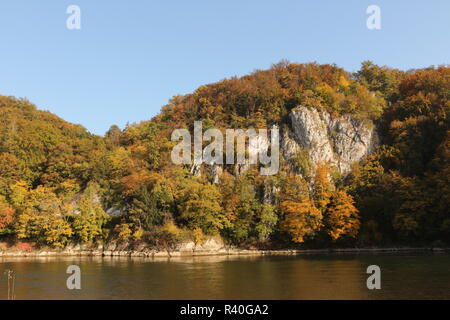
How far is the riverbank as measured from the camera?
5219cm

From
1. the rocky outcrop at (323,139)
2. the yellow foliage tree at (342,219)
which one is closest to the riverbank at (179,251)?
the yellow foliage tree at (342,219)

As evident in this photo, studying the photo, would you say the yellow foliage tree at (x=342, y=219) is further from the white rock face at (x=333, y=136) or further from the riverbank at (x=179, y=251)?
the white rock face at (x=333, y=136)

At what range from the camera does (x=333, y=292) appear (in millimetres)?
22938

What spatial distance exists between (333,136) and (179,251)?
110 feet

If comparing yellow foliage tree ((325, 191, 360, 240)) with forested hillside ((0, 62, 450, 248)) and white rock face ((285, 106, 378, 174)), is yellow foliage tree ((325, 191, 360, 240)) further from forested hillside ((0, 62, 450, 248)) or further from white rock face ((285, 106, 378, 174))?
white rock face ((285, 106, 378, 174))

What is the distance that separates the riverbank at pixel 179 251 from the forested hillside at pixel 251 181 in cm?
134

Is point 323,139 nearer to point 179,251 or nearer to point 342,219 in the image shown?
point 342,219

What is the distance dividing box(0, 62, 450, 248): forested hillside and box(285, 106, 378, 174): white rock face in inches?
53.3

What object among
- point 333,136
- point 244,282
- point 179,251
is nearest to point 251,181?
point 179,251

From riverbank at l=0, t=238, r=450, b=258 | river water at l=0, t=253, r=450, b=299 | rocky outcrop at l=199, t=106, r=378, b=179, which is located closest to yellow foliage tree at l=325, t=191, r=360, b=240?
riverbank at l=0, t=238, r=450, b=258

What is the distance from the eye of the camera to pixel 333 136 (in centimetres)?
6925
